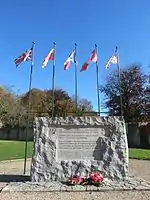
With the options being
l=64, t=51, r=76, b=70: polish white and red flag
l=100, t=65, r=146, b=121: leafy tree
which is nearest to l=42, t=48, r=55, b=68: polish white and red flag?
A: l=64, t=51, r=76, b=70: polish white and red flag

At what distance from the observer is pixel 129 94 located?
5216 cm

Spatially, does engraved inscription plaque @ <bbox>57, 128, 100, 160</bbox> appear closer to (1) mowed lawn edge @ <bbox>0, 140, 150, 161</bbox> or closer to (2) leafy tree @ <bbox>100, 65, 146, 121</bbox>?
(1) mowed lawn edge @ <bbox>0, 140, 150, 161</bbox>

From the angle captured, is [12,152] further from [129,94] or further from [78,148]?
[129,94]

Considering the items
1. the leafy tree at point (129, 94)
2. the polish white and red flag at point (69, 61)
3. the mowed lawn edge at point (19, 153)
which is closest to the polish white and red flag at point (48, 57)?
the polish white and red flag at point (69, 61)

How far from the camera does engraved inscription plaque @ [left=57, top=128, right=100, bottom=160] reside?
36.5 ft

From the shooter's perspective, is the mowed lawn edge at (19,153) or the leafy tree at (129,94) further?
the leafy tree at (129,94)

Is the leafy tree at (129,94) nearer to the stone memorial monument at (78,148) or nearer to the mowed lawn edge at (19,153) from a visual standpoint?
the mowed lawn edge at (19,153)

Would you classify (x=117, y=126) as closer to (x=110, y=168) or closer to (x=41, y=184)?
Answer: (x=110, y=168)

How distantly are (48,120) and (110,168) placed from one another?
261cm

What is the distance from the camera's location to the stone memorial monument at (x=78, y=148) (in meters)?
11.0

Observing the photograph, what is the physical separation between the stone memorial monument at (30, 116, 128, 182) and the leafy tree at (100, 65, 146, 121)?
129ft

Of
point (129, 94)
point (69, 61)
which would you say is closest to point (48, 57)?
point (69, 61)

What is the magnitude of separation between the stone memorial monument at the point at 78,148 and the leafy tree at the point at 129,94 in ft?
129

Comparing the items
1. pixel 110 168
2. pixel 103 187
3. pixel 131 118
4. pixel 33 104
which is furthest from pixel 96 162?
pixel 33 104
